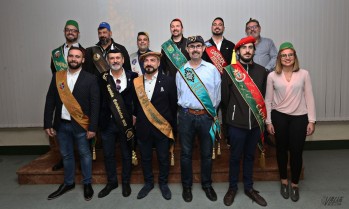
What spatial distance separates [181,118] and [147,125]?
0.31 meters

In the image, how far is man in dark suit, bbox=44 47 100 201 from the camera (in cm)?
268

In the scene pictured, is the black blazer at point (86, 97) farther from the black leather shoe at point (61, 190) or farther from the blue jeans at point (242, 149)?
the blue jeans at point (242, 149)

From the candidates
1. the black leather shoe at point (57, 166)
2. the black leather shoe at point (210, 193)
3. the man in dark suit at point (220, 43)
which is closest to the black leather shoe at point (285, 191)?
the black leather shoe at point (210, 193)

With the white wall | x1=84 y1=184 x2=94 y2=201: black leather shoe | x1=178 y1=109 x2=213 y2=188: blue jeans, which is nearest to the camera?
x1=178 y1=109 x2=213 y2=188: blue jeans

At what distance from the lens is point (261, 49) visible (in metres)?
3.28

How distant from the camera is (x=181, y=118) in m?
2.63

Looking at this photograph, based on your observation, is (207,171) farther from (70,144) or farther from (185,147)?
(70,144)

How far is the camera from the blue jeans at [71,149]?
2766mm

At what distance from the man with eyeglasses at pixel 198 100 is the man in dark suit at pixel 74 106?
79 cm

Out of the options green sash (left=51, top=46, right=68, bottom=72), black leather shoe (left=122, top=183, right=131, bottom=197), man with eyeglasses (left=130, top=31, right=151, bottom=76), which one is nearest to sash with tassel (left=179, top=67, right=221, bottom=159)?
man with eyeglasses (left=130, top=31, right=151, bottom=76)

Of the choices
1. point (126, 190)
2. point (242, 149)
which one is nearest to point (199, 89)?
point (242, 149)

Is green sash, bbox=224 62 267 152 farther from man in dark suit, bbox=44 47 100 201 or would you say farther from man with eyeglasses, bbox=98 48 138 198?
man in dark suit, bbox=44 47 100 201

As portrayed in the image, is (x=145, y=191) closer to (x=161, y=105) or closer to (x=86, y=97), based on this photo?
(x=161, y=105)

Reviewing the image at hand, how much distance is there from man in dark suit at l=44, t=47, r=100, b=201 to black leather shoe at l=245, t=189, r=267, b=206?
1480 millimetres
